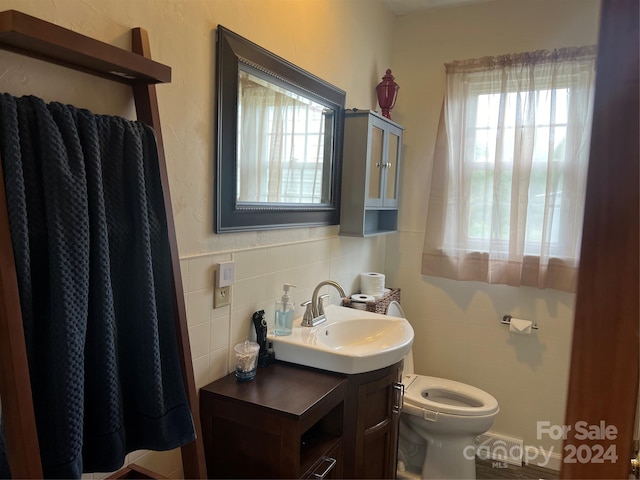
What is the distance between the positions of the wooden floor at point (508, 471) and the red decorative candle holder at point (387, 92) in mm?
2041

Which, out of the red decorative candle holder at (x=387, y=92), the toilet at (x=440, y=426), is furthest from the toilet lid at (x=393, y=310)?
the red decorative candle holder at (x=387, y=92)

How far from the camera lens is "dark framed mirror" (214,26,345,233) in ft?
4.77

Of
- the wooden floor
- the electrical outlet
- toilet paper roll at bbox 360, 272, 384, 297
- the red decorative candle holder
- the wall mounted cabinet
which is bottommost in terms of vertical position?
the wooden floor

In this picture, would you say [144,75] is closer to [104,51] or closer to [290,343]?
[104,51]

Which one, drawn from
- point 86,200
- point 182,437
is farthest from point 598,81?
point 182,437

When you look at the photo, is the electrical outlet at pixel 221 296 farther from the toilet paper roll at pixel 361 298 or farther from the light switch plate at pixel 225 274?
the toilet paper roll at pixel 361 298

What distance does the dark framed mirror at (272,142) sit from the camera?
1.45m

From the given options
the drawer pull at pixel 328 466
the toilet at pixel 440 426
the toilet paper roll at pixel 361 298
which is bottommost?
the toilet at pixel 440 426

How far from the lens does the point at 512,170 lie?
2385 millimetres

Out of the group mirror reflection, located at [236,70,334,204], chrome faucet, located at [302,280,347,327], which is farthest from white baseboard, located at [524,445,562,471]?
mirror reflection, located at [236,70,334,204]

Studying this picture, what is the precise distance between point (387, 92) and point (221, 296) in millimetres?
1571

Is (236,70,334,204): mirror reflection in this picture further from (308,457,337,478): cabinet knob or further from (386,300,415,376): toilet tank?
(308,457,337,478): cabinet knob

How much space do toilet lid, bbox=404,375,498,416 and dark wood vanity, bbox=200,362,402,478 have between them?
0.52 m

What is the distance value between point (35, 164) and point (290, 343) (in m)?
1.02
